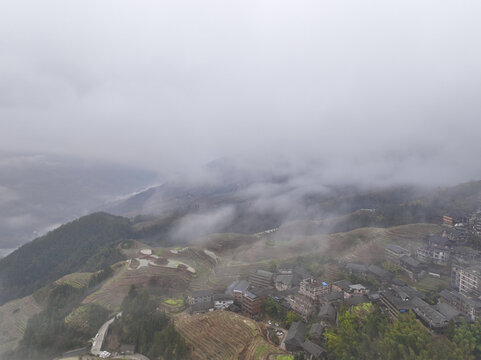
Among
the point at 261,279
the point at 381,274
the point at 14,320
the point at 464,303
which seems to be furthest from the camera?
the point at 261,279

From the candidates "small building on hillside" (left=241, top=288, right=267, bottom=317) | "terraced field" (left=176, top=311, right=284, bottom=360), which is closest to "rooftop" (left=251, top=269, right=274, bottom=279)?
"small building on hillside" (left=241, top=288, right=267, bottom=317)

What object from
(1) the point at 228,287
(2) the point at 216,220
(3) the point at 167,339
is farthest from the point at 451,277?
(2) the point at 216,220

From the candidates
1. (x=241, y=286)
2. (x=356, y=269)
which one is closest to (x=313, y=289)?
(x=241, y=286)

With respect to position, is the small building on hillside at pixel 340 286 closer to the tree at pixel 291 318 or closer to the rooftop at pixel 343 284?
the rooftop at pixel 343 284

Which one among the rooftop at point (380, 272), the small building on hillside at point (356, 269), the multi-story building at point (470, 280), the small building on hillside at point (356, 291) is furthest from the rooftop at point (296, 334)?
the multi-story building at point (470, 280)

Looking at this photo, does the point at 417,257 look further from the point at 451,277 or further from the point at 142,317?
the point at 142,317

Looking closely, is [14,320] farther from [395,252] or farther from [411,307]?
[395,252]
